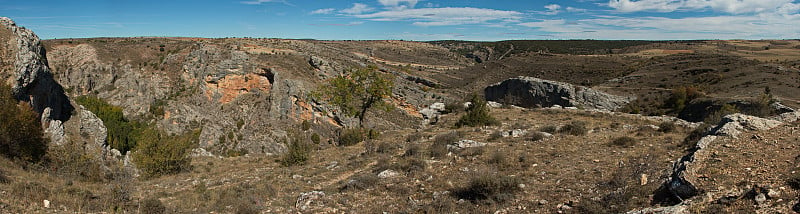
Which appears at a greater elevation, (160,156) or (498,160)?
(498,160)

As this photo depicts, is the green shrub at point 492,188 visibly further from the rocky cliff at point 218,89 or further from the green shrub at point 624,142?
the rocky cliff at point 218,89

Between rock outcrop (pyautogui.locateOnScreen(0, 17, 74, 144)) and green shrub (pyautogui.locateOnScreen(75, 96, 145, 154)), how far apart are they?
5.27 m

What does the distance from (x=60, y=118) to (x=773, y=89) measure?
61.7m

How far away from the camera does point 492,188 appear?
8.48m

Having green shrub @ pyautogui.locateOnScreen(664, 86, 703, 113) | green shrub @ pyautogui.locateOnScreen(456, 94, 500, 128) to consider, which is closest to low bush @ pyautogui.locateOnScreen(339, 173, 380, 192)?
green shrub @ pyautogui.locateOnScreen(456, 94, 500, 128)

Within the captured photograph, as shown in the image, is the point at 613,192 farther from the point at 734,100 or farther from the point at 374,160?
the point at 734,100

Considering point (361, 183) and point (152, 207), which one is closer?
point (152, 207)

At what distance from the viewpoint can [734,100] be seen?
30.0m

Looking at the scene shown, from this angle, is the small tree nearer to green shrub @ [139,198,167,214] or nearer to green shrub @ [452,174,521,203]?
green shrub @ [139,198,167,214]

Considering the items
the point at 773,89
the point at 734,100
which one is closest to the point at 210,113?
the point at 734,100

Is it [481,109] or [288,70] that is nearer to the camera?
[481,109]

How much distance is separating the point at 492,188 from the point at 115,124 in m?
37.0

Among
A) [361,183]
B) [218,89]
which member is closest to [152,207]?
[361,183]

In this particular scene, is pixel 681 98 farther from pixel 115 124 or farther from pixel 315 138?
pixel 115 124
